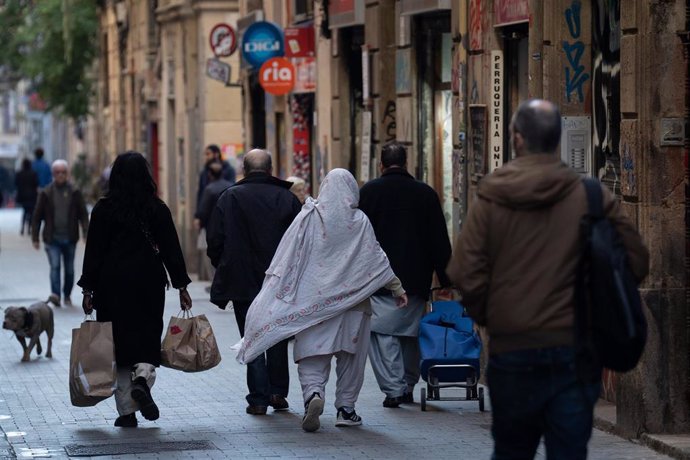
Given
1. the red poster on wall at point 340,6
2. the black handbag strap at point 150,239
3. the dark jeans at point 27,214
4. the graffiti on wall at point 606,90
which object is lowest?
the dark jeans at point 27,214

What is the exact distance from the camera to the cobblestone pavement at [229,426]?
9758 millimetres

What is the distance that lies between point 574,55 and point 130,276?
11.7ft

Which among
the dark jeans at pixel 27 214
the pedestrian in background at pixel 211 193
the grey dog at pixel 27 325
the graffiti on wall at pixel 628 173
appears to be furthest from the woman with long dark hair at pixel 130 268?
the dark jeans at pixel 27 214

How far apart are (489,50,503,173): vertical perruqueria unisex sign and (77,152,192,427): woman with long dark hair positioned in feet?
12.6

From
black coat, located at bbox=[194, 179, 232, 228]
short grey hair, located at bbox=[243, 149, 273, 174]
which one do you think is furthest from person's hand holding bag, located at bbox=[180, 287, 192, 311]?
black coat, located at bbox=[194, 179, 232, 228]

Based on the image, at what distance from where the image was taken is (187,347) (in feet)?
36.0

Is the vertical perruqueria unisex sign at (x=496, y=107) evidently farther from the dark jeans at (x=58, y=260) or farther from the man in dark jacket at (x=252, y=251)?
the dark jeans at (x=58, y=260)

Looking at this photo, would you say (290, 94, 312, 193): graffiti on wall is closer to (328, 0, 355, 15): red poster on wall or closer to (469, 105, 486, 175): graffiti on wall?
(328, 0, 355, 15): red poster on wall

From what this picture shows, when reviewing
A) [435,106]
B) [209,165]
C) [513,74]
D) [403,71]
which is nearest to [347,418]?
[513,74]

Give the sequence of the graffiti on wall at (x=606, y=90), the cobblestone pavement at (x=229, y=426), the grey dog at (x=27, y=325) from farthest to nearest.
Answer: the grey dog at (x=27, y=325) < the graffiti on wall at (x=606, y=90) < the cobblestone pavement at (x=229, y=426)

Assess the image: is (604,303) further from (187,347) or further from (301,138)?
(301,138)

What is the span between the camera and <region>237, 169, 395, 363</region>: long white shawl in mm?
10602

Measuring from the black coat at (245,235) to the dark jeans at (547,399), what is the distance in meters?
5.49

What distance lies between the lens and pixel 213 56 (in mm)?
28391
